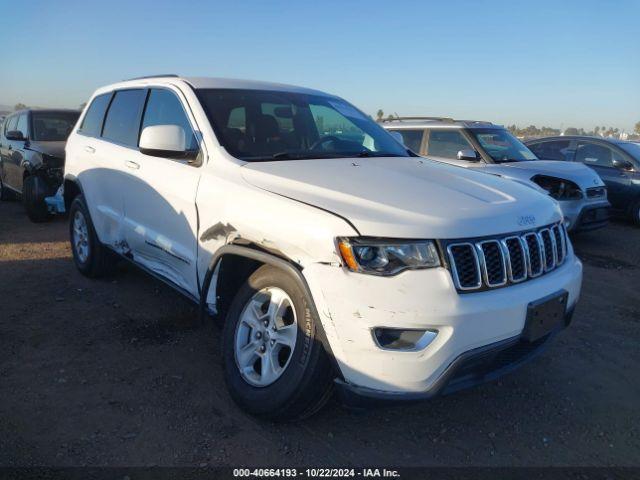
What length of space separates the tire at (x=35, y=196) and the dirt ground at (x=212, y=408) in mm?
3591

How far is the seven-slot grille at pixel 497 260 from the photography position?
2332mm

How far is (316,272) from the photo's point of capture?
2.32 m

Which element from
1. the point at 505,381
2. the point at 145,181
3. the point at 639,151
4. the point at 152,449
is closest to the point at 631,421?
the point at 505,381

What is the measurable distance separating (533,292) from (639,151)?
9.21m

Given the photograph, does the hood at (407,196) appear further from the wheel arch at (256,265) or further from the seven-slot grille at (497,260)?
the wheel arch at (256,265)

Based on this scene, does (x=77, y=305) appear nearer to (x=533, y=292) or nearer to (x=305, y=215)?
(x=305, y=215)

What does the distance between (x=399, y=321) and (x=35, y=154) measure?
24.6ft

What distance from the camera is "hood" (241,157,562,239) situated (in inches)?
91.2

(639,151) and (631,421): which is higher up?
(639,151)

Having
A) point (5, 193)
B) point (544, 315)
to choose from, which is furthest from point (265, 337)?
point (5, 193)

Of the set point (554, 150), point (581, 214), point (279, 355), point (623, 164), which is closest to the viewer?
point (279, 355)

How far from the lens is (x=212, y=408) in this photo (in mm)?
2938

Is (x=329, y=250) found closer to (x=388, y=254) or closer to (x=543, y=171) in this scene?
(x=388, y=254)

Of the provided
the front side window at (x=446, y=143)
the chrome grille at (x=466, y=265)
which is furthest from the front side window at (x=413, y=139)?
the chrome grille at (x=466, y=265)
